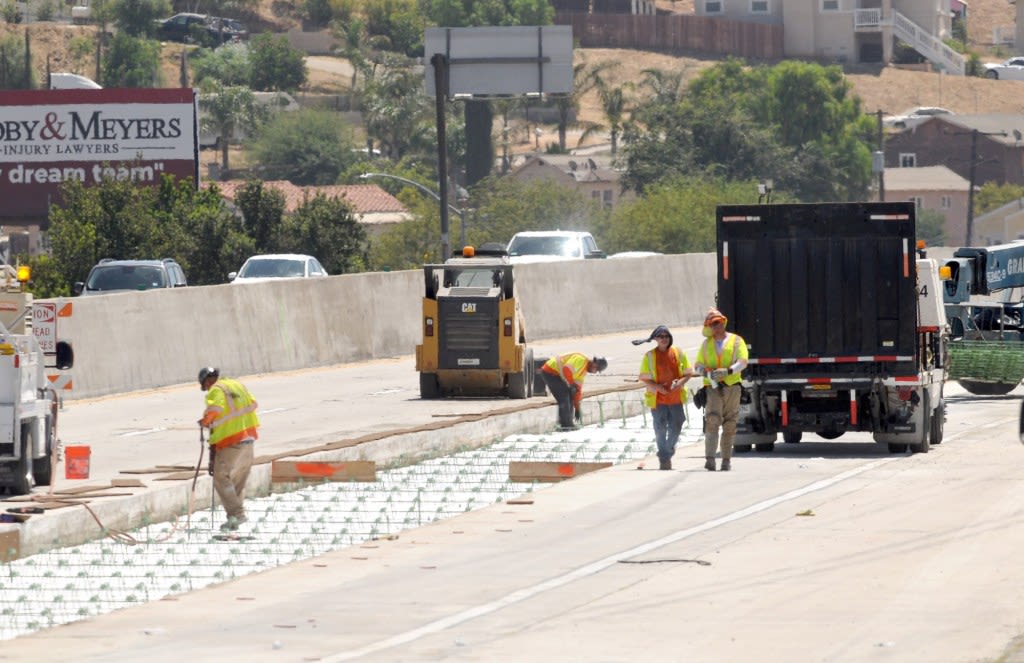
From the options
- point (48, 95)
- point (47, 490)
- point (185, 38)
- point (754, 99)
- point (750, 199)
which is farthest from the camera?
point (185, 38)

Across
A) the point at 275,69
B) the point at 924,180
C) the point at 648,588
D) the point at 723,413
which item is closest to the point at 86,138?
the point at 723,413

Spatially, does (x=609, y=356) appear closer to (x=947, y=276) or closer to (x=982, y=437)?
(x=947, y=276)

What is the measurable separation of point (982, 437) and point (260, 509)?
10.8 meters

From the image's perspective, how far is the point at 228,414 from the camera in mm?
18547

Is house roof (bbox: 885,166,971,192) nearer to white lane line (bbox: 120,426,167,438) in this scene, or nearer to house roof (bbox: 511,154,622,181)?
house roof (bbox: 511,154,622,181)

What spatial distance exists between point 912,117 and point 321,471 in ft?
451

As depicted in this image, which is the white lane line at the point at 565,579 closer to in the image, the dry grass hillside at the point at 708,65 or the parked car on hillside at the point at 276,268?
the parked car on hillside at the point at 276,268

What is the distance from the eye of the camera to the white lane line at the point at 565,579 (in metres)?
12.5

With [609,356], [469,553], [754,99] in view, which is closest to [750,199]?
[754,99]

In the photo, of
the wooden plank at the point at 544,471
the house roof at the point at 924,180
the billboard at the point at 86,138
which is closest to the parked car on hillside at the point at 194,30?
the house roof at the point at 924,180

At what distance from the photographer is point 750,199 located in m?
113

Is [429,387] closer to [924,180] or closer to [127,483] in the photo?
[127,483]

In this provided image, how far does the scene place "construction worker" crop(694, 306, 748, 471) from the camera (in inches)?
873

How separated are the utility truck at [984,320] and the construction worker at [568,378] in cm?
831
